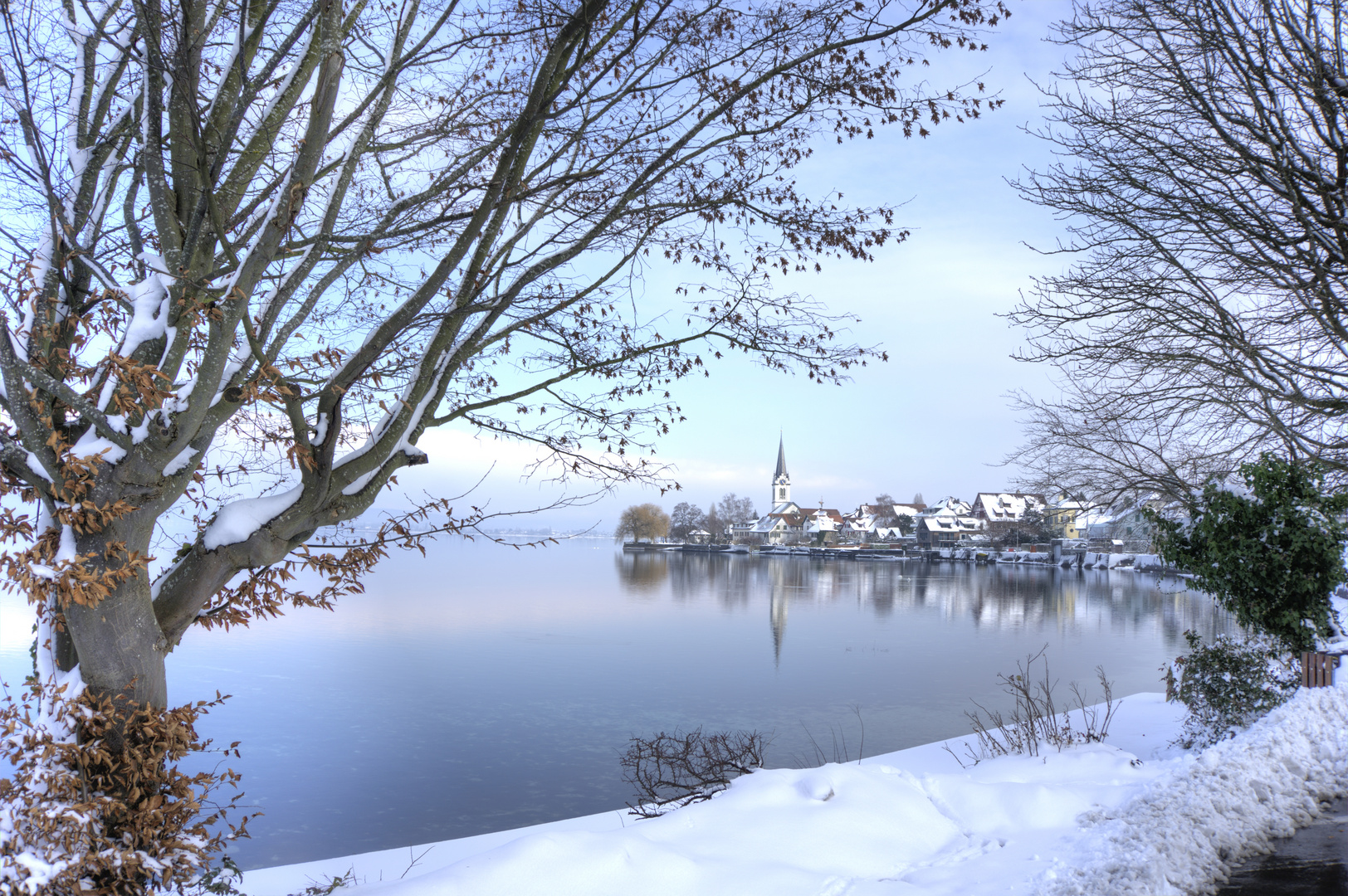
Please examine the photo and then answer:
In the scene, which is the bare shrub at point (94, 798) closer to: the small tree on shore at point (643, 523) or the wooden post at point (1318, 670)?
the wooden post at point (1318, 670)

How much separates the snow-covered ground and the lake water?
4.10 metres

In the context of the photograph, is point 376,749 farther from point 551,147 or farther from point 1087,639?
point 1087,639

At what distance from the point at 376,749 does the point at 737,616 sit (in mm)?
20683

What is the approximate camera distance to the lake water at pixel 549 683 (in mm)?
11383

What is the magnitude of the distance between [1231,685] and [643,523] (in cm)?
8089

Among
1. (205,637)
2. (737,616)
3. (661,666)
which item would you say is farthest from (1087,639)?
(205,637)

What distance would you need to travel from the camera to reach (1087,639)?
1086 inches

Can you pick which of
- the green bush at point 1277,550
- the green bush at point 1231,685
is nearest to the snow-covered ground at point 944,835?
the green bush at point 1231,685

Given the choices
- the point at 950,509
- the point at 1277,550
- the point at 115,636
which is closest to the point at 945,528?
the point at 950,509

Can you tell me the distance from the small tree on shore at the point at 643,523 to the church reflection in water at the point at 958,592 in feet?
41.7

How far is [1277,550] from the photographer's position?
354 inches

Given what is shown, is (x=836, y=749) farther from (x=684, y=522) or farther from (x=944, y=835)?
(x=684, y=522)

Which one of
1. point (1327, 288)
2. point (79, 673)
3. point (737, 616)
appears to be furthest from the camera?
point (737, 616)

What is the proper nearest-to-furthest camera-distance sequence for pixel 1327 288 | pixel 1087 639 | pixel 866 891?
pixel 866 891, pixel 1327 288, pixel 1087 639
